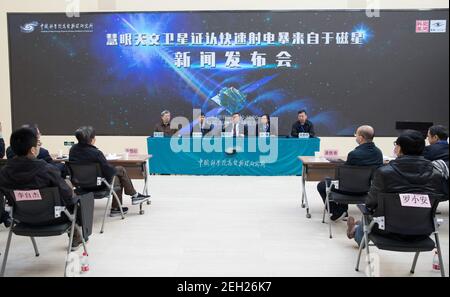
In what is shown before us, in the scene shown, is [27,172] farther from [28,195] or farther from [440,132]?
[440,132]

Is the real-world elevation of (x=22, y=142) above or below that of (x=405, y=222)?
above

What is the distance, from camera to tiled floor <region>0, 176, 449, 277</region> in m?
3.24

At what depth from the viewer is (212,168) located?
23.1 ft

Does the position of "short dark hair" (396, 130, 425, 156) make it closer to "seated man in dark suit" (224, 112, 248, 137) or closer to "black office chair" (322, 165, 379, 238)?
"black office chair" (322, 165, 379, 238)

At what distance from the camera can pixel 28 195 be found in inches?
116

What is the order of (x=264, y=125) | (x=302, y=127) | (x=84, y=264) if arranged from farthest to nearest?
1. (x=264, y=125)
2. (x=302, y=127)
3. (x=84, y=264)

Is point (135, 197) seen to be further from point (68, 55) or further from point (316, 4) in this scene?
point (316, 4)

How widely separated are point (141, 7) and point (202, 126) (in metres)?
2.57

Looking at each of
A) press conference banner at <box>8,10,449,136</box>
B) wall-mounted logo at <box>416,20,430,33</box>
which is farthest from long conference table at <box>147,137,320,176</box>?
wall-mounted logo at <box>416,20,430,33</box>

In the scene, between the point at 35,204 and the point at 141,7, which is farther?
the point at 141,7

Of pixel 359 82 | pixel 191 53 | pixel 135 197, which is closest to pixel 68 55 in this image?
pixel 191 53

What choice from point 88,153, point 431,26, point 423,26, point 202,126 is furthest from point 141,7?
point 431,26

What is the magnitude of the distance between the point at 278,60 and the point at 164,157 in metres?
2.86

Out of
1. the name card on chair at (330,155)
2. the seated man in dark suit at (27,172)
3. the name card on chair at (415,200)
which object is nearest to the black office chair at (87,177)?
the seated man in dark suit at (27,172)
